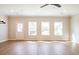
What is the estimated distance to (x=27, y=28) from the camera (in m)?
11.5

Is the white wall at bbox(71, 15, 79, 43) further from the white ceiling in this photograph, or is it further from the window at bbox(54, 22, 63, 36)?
the white ceiling

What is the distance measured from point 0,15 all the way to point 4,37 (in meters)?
1.81

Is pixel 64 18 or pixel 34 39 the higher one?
pixel 64 18

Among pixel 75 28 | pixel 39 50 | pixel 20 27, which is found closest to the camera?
pixel 39 50

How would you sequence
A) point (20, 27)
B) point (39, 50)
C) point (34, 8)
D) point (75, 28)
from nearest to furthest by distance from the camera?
point (39, 50) → point (34, 8) → point (75, 28) → point (20, 27)

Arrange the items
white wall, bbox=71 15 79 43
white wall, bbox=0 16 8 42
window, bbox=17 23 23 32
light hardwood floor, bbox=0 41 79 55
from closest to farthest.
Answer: light hardwood floor, bbox=0 41 79 55
white wall, bbox=71 15 79 43
white wall, bbox=0 16 8 42
window, bbox=17 23 23 32

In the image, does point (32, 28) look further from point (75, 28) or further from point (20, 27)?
point (75, 28)

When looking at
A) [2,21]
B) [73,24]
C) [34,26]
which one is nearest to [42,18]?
[34,26]

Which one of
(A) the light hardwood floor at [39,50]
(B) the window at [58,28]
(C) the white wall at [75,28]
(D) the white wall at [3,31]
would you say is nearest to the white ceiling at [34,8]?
(C) the white wall at [75,28]

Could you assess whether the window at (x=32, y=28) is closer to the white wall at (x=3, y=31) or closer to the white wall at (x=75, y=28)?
the white wall at (x=3, y=31)

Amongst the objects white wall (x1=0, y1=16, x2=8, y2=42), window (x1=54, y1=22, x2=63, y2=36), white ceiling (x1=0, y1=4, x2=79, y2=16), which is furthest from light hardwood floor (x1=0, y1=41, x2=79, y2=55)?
window (x1=54, y1=22, x2=63, y2=36)

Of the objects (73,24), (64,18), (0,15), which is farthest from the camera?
(64,18)

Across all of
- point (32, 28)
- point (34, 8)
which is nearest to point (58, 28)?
point (32, 28)

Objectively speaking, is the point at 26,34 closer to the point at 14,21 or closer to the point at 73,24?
the point at 14,21
